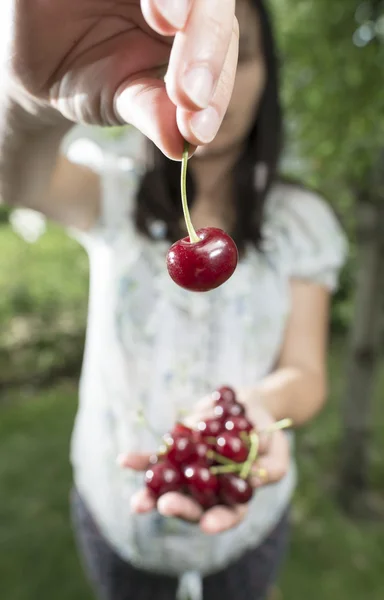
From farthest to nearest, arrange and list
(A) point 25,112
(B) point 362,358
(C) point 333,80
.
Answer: (B) point 362,358, (C) point 333,80, (A) point 25,112

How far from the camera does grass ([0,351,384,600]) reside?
63.4 inches

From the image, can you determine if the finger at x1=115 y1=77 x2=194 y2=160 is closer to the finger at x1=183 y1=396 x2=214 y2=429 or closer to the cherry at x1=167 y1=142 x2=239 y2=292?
the cherry at x1=167 y1=142 x2=239 y2=292

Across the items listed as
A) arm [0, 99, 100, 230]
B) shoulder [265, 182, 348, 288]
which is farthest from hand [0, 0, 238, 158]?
shoulder [265, 182, 348, 288]

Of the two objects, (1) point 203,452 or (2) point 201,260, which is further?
(1) point 203,452

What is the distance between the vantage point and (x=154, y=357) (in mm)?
994

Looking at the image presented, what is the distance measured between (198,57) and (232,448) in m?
0.53

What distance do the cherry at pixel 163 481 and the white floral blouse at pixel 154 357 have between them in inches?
8.7

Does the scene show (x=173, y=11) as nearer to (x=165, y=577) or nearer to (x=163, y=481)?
(x=163, y=481)

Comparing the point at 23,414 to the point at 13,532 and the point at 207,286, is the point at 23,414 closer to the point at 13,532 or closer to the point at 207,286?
the point at 13,532

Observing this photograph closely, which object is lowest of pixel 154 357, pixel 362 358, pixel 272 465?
pixel 362 358

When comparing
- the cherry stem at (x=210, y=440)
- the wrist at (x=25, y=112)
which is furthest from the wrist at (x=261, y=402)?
the wrist at (x=25, y=112)

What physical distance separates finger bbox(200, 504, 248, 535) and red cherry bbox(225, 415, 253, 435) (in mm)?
93

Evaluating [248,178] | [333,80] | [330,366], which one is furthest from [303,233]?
[330,366]

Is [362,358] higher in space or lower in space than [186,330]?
lower
